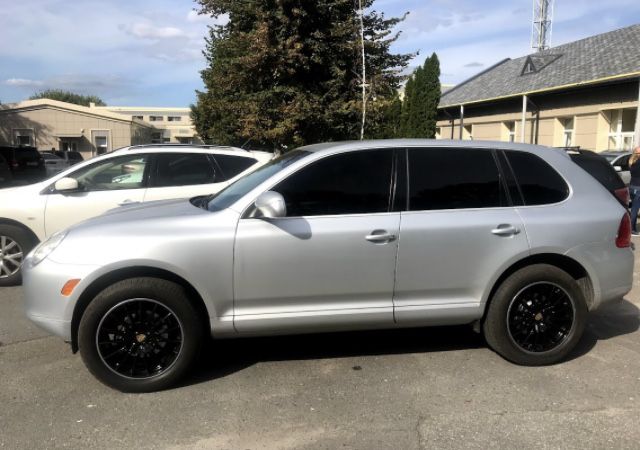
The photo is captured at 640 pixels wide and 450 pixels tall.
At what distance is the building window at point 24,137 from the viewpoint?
4566cm

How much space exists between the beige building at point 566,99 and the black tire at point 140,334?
15820mm

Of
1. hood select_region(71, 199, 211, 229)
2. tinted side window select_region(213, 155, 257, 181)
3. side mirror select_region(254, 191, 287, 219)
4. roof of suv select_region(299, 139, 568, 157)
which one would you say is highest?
roof of suv select_region(299, 139, 568, 157)

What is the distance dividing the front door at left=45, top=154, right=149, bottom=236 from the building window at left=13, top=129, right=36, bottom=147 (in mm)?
44411

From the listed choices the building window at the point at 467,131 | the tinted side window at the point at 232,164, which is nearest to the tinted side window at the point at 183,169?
the tinted side window at the point at 232,164

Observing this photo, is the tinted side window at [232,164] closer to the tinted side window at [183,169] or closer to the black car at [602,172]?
the tinted side window at [183,169]

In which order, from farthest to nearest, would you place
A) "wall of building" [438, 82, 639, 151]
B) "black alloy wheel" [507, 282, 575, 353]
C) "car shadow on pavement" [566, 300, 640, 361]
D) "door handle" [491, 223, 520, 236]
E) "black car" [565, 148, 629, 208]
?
"wall of building" [438, 82, 639, 151] < "black car" [565, 148, 629, 208] < "car shadow on pavement" [566, 300, 640, 361] < "black alloy wheel" [507, 282, 575, 353] < "door handle" [491, 223, 520, 236]

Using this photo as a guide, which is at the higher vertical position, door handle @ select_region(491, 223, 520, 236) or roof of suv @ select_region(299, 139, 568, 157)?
roof of suv @ select_region(299, 139, 568, 157)

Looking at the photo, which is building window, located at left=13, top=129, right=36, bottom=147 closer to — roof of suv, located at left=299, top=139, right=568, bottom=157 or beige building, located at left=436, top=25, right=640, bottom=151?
beige building, located at left=436, top=25, right=640, bottom=151

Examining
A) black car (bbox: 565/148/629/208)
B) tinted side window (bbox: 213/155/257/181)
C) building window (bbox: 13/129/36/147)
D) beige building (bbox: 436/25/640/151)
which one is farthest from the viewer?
building window (bbox: 13/129/36/147)

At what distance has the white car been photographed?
6469mm

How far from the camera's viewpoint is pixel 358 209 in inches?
158

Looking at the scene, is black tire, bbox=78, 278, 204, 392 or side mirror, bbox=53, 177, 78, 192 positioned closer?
black tire, bbox=78, 278, 204, 392

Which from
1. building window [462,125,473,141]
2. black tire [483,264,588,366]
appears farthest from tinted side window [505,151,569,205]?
building window [462,125,473,141]

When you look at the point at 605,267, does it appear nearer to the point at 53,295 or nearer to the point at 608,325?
the point at 608,325
